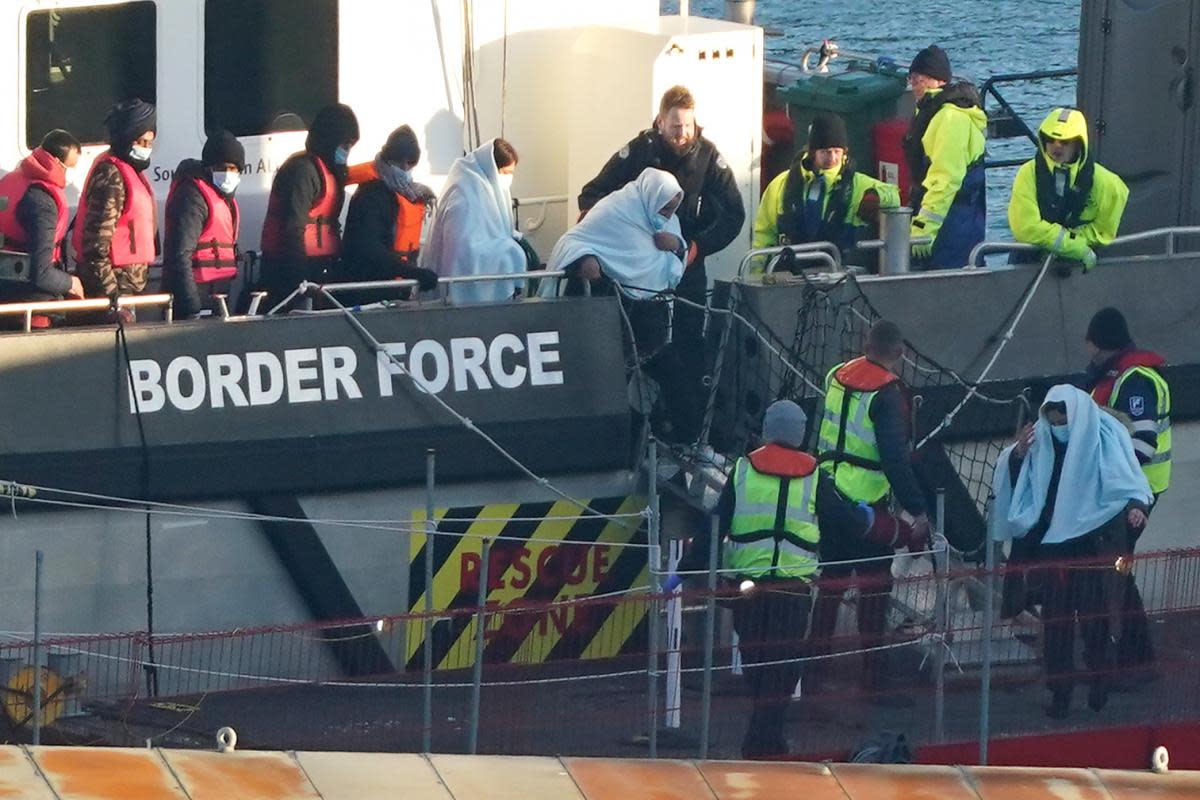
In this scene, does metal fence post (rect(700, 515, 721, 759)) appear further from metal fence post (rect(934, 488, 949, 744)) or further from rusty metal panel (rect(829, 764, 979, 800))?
rusty metal panel (rect(829, 764, 979, 800))

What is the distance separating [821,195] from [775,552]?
245cm

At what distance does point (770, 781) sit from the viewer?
740 centimetres

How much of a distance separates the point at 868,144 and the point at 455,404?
14.0ft

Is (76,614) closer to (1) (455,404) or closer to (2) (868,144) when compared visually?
(1) (455,404)

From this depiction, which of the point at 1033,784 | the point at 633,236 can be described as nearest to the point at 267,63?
the point at 633,236

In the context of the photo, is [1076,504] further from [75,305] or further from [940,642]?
[75,305]

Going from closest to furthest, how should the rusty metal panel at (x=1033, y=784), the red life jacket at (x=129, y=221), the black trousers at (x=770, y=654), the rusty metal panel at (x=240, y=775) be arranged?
1. the rusty metal panel at (x=240, y=775)
2. the rusty metal panel at (x=1033, y=784)
3. the black trousers at (x=770, y=654)
4. the red life jacket at (x=129, y=221)

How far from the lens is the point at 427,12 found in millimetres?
10664

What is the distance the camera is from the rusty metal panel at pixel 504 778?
7105 millimetres

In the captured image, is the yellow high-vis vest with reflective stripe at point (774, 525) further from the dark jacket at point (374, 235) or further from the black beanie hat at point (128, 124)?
the black beanie hat at point (128, 124)

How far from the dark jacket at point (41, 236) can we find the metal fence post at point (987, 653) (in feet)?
11.4

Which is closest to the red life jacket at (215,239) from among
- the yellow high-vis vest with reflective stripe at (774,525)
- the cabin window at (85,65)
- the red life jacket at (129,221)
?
the red life jacket at (129,221)

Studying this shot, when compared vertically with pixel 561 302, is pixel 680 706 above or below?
below

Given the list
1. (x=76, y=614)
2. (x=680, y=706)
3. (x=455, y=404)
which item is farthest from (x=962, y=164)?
(x=76, y=614)
